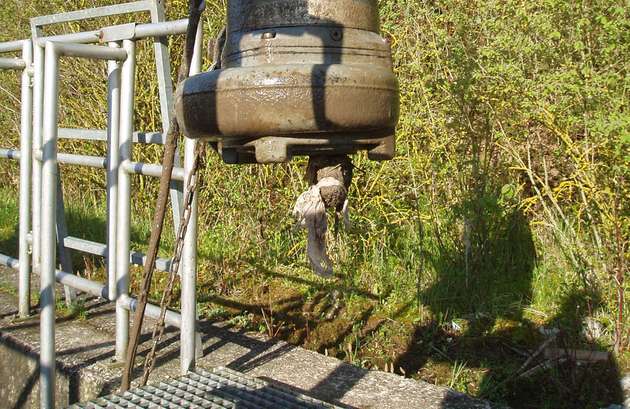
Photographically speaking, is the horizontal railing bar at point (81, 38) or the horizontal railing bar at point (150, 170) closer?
the horizontal railing bar at point (150, 170)

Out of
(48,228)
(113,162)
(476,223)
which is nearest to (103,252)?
(113,162)

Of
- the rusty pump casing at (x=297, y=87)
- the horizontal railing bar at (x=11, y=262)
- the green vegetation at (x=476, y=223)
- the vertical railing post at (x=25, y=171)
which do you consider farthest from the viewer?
the horizontal railing bar at (x=11, y=262)

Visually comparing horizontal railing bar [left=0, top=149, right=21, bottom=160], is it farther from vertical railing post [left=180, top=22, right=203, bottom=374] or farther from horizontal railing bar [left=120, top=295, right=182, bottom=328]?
vertical railing post [left=180, top=22, right=203, bottom=374]

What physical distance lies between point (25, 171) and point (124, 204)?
0.82 metres

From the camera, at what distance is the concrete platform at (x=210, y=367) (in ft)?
9.39

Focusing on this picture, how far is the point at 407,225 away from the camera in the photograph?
470 centimetres

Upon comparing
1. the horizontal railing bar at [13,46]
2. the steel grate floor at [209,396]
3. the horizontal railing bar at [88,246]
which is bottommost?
the steel grate floor at [209,396]

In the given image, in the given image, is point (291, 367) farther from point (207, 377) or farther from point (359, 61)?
point (359, 61)

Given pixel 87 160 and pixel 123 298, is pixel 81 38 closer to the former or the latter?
pixel 87 160

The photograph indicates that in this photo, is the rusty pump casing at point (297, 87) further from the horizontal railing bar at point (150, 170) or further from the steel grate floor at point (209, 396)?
the horizontal railing bar at point (150, 170)

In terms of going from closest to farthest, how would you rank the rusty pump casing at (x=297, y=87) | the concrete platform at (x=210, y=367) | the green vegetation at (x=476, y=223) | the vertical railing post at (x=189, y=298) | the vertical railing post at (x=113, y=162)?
the rusty pump casing at (x=297, y=87) → the concrete platform at (x=210, y=367) → the vertical railing post at (x=189, y=298) → the vertical railing post at (x=113, y=162) → the green vegetation at (x=476, y=223)

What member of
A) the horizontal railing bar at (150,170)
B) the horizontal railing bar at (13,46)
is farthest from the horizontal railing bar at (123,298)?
the horizontal railing bar at (13,46)

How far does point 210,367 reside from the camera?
3221mm

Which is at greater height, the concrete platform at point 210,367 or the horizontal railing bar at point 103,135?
the horizontal railing bar at point 103,135
